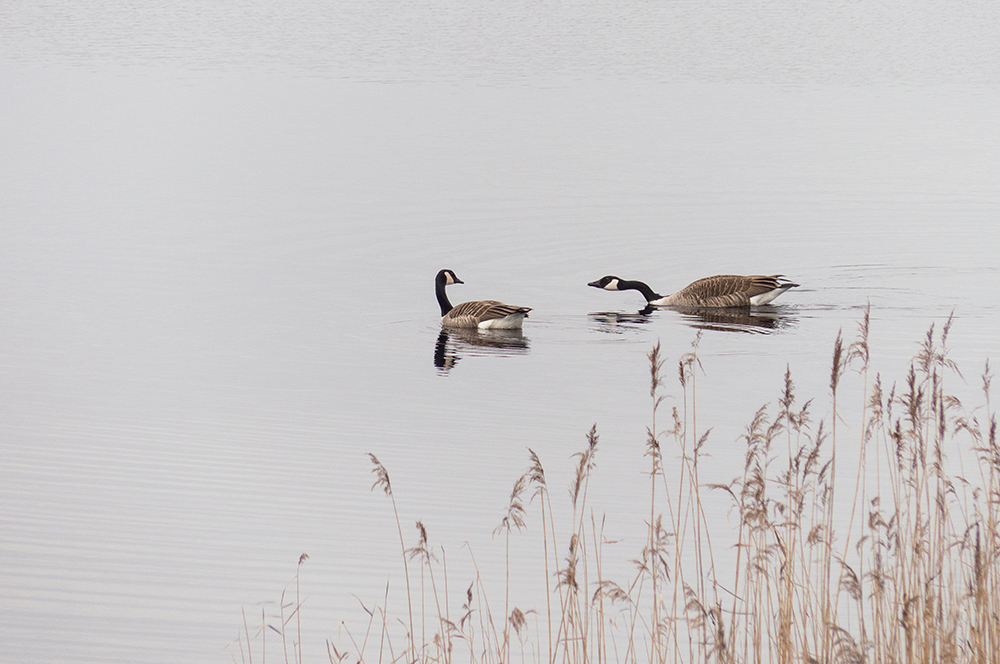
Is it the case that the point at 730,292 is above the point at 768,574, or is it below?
above

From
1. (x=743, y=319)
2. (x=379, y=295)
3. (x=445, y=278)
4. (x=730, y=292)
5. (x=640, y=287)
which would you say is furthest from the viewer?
(x=379, y=295)

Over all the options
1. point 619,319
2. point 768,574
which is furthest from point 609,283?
point 768,574

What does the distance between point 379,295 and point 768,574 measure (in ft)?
38.8

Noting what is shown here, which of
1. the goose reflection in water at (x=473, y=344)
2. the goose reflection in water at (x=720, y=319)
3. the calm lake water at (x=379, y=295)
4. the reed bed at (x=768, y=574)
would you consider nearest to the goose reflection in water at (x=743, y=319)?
the goose reflection in water at (x=720, y=319)

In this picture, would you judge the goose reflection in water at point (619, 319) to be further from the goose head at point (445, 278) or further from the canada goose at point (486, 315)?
the goose head at point (445, 278)

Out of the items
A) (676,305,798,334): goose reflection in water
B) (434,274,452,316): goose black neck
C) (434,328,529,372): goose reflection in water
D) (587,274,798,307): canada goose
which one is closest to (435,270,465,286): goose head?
(434,274,452,316): goose black neck

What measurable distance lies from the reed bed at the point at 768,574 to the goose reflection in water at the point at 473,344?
3.89m

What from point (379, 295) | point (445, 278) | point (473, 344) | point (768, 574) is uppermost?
point (445, 278)

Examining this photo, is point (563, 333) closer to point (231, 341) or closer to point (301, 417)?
point (231, 341)

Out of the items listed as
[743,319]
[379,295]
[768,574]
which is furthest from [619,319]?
[768,574]

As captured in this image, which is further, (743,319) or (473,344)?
(743,319)

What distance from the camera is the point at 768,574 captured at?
207 inches

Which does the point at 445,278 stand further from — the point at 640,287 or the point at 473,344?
the point at 640,287

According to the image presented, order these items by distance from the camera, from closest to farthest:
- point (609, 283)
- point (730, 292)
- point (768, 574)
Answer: point (768, 574) → point (730, 292) → point (609, 283)
